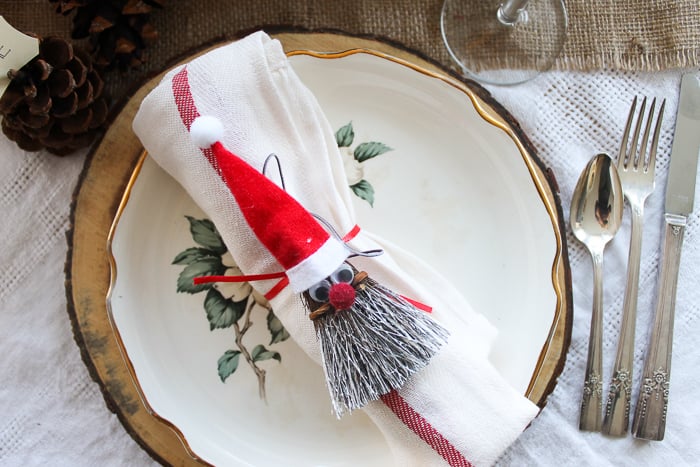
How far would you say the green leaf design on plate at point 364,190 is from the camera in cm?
63

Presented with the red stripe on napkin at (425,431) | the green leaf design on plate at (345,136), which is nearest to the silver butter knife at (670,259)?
the red stripe on napkin at (425,431)

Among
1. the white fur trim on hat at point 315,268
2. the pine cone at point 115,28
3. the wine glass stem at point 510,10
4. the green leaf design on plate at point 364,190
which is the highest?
the wine glass stem at point 510,10

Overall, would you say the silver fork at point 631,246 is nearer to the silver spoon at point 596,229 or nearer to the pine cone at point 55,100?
the silver spoon at point 596,229

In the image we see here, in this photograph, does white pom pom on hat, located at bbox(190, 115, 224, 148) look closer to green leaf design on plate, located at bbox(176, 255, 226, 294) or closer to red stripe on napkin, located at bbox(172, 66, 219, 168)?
red stripe on napkin, located at bbox(172, 66, 219, 168)

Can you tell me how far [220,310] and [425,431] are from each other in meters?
0.25

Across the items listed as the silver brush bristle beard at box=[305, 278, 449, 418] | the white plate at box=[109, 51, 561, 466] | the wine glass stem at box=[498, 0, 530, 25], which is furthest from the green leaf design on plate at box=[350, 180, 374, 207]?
the wine glass stem at box=[498, 0, 530, 25]

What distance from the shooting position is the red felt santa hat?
438 mm

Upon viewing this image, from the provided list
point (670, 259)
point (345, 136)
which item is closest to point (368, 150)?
point (345, 136)

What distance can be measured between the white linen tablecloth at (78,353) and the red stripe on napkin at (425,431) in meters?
0.16

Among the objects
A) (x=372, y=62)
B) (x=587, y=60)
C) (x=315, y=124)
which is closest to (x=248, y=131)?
(x=315, y=124)

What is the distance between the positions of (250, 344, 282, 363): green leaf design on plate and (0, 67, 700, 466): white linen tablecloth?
172mm

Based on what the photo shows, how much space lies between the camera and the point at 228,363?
61cm

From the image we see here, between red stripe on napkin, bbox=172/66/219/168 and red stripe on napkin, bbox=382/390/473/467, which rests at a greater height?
red stripe on napkin, bbox=172/66/219/168

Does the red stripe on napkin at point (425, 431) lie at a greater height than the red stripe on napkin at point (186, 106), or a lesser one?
lesser
